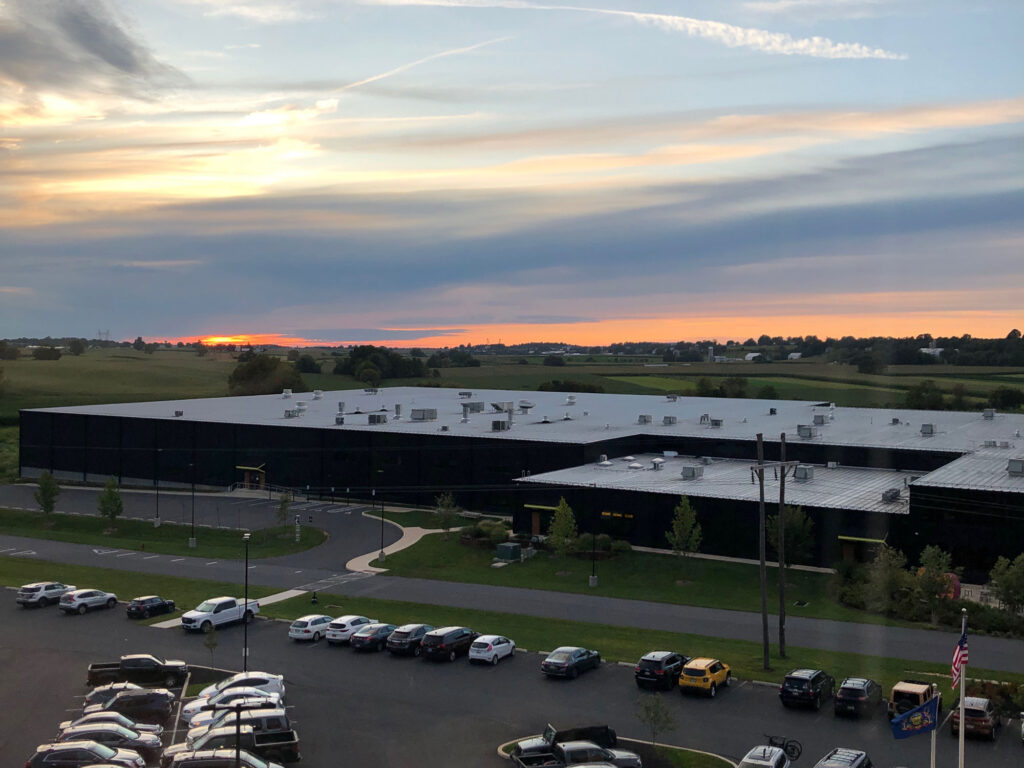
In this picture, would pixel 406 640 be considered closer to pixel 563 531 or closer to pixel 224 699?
pixel 224 699

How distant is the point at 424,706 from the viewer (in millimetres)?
28219

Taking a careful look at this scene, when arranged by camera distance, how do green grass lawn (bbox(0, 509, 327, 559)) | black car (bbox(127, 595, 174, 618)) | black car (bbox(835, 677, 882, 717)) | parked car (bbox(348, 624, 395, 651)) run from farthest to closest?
1. green grass lawn (bbox(0, 509, 327, 559))
2. black car (bbox(127, 595, 174, 618))
3. parked car (bbox(348, 624, 395, 651))
4. black car (bbox(835, 677, 882, 717))

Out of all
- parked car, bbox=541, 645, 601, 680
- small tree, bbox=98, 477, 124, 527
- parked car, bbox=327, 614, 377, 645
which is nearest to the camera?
parked car, bbox=541, 645, 601, 680

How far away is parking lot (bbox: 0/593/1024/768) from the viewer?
24.6 m

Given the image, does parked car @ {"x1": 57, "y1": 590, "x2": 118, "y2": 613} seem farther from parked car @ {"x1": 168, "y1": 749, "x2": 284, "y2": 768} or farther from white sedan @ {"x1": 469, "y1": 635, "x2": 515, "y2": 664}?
parked car @ {"x1": 168, "y1": 749, "x2": 284, "y2": 768}

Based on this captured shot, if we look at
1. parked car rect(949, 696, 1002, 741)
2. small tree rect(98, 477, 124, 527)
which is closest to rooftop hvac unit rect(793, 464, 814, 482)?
parked car rect(949, 696, 1002, 741)

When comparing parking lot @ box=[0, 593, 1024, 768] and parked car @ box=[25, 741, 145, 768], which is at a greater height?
parked car @ box=[25, 741, 145, 768]

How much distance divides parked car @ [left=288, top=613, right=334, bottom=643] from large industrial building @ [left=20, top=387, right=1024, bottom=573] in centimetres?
A: 2138

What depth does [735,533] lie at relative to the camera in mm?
49719

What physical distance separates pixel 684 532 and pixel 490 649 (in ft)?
60.4

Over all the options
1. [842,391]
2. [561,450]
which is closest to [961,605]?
[561,450]

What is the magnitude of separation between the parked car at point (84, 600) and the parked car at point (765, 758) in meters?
29.5

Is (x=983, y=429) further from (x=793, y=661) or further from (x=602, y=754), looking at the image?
(x=602, y=754)

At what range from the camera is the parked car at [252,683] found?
2859 cm
